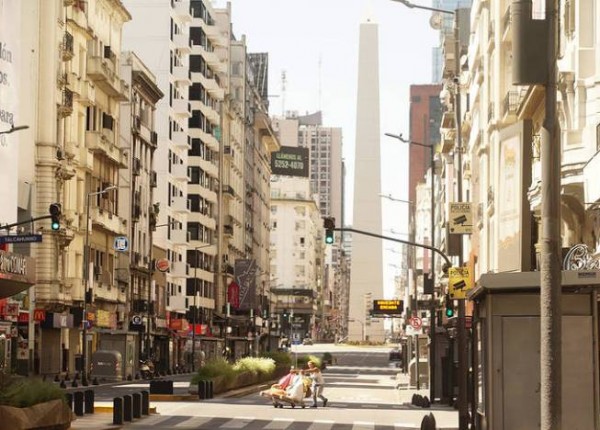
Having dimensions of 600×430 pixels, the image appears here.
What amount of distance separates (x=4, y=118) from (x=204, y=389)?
67.2 feet

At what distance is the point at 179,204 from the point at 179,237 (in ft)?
10.3

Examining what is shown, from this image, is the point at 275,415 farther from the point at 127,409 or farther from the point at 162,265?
the point at 162,265

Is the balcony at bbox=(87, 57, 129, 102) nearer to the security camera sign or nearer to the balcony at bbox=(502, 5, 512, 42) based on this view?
the balcony at bbox=(502, 5, 512, 42)

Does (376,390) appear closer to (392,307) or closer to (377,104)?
(392,307)

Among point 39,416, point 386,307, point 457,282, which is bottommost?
point 39,416

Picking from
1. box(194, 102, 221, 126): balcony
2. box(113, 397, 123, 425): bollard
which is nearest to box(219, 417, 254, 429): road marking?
box(113, 397, 123, 425): bollard

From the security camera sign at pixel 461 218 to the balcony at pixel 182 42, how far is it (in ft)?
291

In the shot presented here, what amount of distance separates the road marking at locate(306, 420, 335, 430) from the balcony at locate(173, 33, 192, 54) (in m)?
90.3

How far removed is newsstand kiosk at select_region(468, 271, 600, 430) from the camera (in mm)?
22047

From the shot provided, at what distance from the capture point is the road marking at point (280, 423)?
1400 inches

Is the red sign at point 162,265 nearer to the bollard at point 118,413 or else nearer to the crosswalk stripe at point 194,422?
the crosswalk stripe at point 194,422

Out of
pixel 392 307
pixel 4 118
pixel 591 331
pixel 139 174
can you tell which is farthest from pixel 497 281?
pixel 392 307

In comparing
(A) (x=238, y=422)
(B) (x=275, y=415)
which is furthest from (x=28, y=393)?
(B) (x=275, y=415)

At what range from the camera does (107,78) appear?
92.6 m
